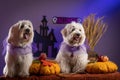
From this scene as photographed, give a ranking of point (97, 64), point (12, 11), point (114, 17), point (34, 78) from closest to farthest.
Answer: point (34, 78) → point (97, 64) → point (12, 11) → point (114, 17)

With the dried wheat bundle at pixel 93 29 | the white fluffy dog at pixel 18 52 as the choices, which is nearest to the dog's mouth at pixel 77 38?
the white fluffy dog at pixel 18 52

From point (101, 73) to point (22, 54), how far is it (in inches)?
34.2

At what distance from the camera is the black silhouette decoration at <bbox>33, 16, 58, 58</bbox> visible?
3703mm

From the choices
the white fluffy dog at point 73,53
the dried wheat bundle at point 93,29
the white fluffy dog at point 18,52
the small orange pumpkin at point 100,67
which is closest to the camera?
the white fluffy dog at point 18,52

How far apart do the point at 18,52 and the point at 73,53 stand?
0.62m

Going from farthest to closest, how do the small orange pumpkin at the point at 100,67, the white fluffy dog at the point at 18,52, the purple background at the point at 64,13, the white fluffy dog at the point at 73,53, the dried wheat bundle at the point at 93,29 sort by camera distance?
1. the dried wheat bundle at the point at 93,29
2. the purple background at the point at 64,13
3. the white fluffy dog at the point at 73,53
4. the small orange pumpkin at the point at 100,67
5. the white fluffy dog at the point at 18,52

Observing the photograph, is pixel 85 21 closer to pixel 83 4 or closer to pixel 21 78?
pixel 83 4

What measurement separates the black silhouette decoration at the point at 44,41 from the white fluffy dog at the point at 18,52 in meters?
0.77

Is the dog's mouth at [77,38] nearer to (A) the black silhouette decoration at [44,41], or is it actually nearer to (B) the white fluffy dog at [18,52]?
(B) the white fluffy dog at [18,52]

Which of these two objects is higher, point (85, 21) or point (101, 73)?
point (85, 21)

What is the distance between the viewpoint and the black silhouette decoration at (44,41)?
370 centimetres

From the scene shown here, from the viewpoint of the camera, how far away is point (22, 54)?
2895mm

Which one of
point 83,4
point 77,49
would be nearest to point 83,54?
point 77,49

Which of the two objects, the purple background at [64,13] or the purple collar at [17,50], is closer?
the purple collar at [17,50]
